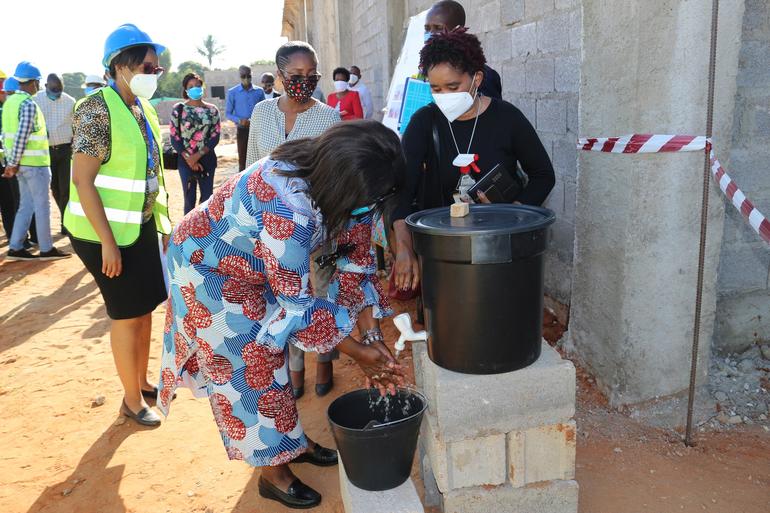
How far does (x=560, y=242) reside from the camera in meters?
4.34

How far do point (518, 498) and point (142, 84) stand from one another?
257 centimetres

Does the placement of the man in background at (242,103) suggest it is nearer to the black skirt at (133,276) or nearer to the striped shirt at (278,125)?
the striped shirt at (278,125)

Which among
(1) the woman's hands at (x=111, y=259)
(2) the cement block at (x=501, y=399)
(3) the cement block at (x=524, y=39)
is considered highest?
Answer: (3) the cement block at (x=524, y=39)

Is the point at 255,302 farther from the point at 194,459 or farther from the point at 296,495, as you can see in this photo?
the point at 194,459

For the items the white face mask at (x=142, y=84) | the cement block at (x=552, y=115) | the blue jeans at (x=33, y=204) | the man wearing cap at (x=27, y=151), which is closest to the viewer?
the white face mask at (x=142, y=84)

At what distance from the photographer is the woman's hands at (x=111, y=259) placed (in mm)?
3074

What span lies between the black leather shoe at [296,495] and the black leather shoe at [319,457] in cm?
28

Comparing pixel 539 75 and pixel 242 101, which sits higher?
pixel 242 101

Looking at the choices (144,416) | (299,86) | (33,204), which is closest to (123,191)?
(299,86)

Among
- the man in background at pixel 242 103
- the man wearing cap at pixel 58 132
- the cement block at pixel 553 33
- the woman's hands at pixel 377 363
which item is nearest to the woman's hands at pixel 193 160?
the man wearing cap at pixel 58 132

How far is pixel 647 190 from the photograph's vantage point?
9.28 ft

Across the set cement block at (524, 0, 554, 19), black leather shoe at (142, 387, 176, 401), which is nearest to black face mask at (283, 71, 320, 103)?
cement block at (524, 0, 554, 19)

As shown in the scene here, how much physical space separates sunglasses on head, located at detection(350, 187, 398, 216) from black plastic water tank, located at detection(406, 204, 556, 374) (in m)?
0.14

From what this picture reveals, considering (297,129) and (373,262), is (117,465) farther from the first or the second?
(297,129)
